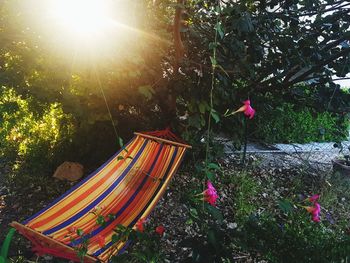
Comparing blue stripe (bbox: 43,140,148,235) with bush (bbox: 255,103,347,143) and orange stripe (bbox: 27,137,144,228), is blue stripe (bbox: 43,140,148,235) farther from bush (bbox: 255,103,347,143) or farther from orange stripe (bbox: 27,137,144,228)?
bush (bbox: 255,103,347,143)

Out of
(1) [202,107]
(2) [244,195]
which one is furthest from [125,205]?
(2) [244,195]

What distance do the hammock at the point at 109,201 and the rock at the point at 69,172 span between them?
810mm

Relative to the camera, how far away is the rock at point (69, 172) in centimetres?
326

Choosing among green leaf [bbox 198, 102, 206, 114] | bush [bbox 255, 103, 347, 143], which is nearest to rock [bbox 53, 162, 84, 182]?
green leaf [bbox 198, 102, 206, 114]

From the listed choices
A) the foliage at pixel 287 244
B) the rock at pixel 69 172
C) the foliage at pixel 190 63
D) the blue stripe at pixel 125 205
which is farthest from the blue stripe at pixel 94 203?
the foliage at pixel 287 244

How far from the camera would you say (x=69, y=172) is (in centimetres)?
328

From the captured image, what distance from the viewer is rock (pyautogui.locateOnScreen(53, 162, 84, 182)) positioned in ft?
10.7

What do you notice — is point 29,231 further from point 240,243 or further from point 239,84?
point 239,84

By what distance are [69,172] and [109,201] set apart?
112cm

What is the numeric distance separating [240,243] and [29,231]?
1.10 meters

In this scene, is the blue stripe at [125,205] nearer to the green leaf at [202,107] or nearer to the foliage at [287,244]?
the green leaf at [202,107]

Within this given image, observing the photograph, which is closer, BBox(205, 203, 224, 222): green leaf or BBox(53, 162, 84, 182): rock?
BBox(205, 203, 224, 222): green leaf

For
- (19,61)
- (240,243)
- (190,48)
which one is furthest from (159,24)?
(240,243)

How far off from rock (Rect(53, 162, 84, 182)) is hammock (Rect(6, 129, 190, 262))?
31.9 inches
